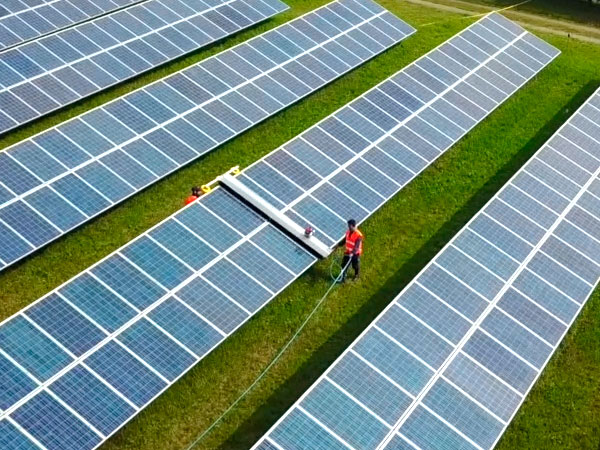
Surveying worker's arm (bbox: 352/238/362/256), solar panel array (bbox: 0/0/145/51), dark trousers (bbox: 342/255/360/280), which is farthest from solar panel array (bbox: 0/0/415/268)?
solar panel array (bbox: 0/0/145/51)


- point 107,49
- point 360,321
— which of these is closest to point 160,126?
point 107,49

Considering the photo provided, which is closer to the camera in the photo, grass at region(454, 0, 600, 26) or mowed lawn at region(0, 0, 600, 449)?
mowed lawn at region(0, 0, 600, 449)

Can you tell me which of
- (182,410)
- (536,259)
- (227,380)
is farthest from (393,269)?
(182,410)

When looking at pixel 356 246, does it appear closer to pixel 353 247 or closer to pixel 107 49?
pixel 353 247

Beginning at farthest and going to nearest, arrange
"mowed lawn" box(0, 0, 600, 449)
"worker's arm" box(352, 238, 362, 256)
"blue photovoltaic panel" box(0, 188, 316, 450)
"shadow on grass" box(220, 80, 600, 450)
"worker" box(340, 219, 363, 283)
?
1. "worker's arm" box(352, 238, 362, 256)
2. "worker" box(340, 219, 363, 283)
3. "mowed lawn" box(0, 0, 600, 449)
4. "shadow on grass" box(220, 80, 600, 450)
5. "blue photovoltaic panel" box(0, 188, 316, 450)

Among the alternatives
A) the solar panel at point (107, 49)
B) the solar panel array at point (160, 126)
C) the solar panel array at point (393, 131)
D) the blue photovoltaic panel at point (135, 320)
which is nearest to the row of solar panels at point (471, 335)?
the blue photovoltaic panel at point (135, 320)

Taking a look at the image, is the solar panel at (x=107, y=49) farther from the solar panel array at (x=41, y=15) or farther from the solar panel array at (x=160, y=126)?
the solar panel array at (x=160, y=126)

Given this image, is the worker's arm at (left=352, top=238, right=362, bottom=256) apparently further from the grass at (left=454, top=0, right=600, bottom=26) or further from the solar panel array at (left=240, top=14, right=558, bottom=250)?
the grass at (left=454, top=0, right=600, bottom=26)
